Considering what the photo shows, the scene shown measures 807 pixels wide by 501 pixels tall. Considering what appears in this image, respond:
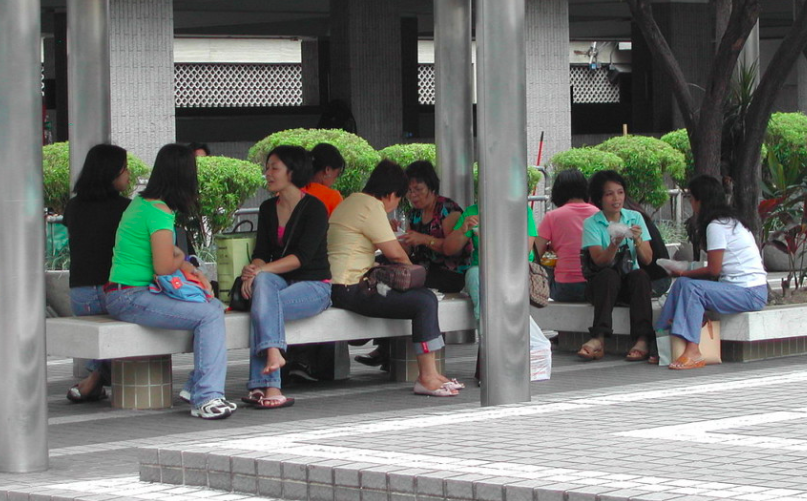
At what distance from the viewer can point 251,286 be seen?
927 cm

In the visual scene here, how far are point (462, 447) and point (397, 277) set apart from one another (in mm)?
2781

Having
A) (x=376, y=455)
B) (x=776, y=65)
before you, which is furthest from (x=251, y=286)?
(x=776, y=65)

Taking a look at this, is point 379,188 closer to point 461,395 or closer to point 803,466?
point 461,395

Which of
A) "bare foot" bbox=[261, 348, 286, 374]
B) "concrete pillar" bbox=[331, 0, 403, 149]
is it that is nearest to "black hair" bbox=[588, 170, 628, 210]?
"bare foot" bbox=[261, 348, 286, 374]

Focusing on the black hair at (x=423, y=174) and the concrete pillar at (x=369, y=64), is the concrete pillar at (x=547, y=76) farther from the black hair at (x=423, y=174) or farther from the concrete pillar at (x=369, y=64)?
the black hair at (x=423, y=174)

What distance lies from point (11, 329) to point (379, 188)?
3.22 m

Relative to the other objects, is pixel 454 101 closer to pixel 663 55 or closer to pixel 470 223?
pixel 663 55

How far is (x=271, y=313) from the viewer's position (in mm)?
9141

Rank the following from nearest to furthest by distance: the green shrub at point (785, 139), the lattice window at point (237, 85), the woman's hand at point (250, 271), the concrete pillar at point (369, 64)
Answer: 1. the woman's hand at point (250, 271)
2. the green shrub at point (785, 139)
3. the concrete pillar at point (369, 64)
4. the lattice window at point (237, 85)

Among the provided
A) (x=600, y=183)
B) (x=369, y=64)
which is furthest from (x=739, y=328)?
(x=369, y=64)

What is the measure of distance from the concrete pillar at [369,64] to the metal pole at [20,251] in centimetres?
1708

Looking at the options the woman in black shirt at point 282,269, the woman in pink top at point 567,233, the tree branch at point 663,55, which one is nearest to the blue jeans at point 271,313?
the woman in black shirt at point 282,269

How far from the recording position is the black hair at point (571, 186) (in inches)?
466

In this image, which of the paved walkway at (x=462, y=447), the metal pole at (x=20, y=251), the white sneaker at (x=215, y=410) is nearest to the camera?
the paved walkway at (x=462, y=447)
